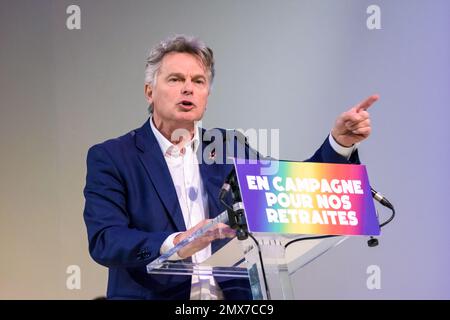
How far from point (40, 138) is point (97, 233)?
1074mm

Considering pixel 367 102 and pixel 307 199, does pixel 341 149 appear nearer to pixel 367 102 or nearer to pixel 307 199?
pixel 367 102

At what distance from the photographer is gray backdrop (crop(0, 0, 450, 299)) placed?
3.24 meters

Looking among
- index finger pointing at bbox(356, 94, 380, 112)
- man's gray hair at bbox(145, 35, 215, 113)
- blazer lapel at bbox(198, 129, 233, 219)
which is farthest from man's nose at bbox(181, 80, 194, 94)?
index finger pointing at bbox(356, 94, 380, 112)

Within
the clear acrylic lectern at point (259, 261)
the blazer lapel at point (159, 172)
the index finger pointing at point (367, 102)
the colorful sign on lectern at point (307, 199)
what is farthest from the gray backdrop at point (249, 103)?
the colorful sign on lectern at point (307, 199)

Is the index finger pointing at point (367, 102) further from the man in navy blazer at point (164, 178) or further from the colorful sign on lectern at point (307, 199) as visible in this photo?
the colorful sign on lectern at point (307, 199)

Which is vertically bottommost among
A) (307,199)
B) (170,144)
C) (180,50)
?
(307,199)

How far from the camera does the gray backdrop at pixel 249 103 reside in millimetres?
3240

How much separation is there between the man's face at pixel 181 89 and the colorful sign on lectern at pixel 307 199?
830 millimetres

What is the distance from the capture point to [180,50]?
2.67 meters

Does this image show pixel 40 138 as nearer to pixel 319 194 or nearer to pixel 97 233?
pixel 97 233

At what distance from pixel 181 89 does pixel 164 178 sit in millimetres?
335

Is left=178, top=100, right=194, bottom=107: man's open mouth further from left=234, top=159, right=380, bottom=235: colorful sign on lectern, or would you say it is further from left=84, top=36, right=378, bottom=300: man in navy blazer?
left=234, top=159, right=380, bottom=235: colorful sign on lectern

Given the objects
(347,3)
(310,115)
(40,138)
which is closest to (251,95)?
(310,115)

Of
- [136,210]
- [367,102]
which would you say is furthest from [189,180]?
[367,102]
